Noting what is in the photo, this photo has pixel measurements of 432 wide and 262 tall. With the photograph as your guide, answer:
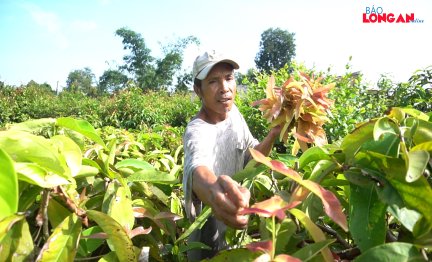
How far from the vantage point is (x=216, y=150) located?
1.50 m

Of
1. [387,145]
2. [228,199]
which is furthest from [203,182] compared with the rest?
[387,145]

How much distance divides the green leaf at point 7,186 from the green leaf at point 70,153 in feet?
0.76

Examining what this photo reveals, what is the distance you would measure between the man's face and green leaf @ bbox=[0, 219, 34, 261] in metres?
0.97

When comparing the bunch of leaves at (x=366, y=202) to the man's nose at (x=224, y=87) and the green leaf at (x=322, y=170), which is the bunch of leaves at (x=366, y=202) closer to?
the green leaf at (x=322, y=170)

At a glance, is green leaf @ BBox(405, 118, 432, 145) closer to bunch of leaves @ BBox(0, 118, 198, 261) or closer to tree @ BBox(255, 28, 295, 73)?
bunch of leaves @ BBox(0, 118, 198, 261)

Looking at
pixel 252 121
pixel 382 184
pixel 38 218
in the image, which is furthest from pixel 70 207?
pixel 252 121

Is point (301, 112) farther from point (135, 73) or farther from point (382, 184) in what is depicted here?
point (135, 73)

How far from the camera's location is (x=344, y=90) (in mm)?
4219

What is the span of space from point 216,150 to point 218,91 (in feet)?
0.77

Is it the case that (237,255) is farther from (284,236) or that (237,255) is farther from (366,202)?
(366,202)

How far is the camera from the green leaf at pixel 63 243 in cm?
66

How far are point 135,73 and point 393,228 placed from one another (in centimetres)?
4335

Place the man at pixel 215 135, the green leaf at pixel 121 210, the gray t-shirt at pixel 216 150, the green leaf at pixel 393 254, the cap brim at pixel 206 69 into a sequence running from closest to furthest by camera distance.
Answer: the green leaf at pixel 393 254
the green leaf at pixel 121 210
the gray t-shirt at pixel 216 150
the man at pixel 215 135
the cap brim at pixel 206 69

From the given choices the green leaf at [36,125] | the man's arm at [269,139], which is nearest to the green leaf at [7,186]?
the green leaf at [36,125]
